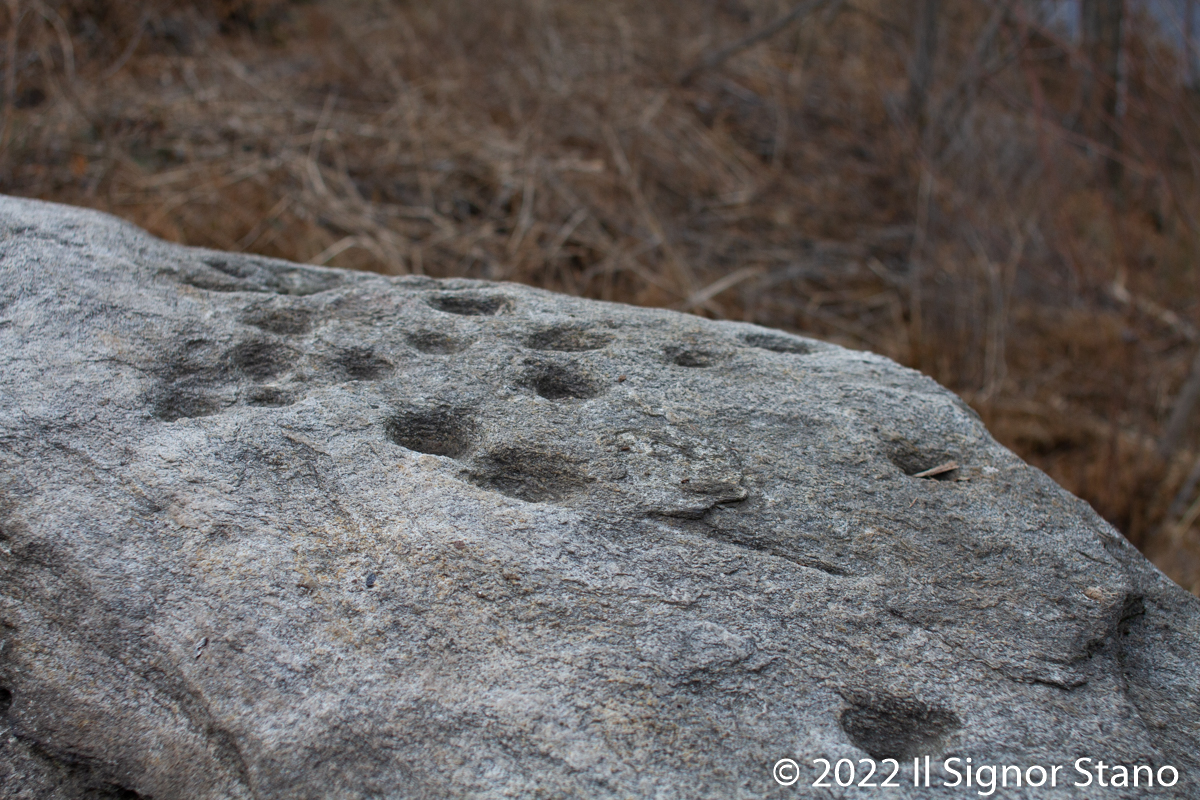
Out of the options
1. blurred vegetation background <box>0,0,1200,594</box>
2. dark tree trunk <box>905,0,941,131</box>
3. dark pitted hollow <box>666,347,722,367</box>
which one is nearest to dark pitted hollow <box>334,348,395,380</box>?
dark pitted hollow <box>666,347,722,367</box>

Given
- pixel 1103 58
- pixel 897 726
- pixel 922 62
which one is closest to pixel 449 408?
pixel 897 726

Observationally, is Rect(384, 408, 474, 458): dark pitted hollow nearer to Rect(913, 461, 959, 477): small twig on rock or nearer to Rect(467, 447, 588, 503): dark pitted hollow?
Rect(467, 447, 588, 503): dark pitted hollow

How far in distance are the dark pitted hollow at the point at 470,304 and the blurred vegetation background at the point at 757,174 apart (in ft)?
5.73

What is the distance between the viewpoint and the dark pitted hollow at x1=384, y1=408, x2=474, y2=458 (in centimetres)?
133

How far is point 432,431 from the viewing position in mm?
1352

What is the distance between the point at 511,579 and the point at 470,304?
30.4 inches

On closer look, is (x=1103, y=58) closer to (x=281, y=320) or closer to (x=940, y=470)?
(x=940, y=470)

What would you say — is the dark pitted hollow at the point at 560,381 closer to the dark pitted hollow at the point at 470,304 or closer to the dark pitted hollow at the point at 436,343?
the dark pitted hollow at the point at 436,343

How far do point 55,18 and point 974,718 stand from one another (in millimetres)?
Result: 4365

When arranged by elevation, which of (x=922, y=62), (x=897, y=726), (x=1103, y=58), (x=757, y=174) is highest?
(x=1103, y=58)

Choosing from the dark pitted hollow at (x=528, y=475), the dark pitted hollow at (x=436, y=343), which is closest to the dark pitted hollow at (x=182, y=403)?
the dark pitted hollow at (x=436, y=343)

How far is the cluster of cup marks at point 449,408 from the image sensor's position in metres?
1.01

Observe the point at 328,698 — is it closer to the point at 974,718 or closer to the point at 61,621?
the point at 61,621

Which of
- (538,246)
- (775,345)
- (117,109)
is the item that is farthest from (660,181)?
(775,345)
